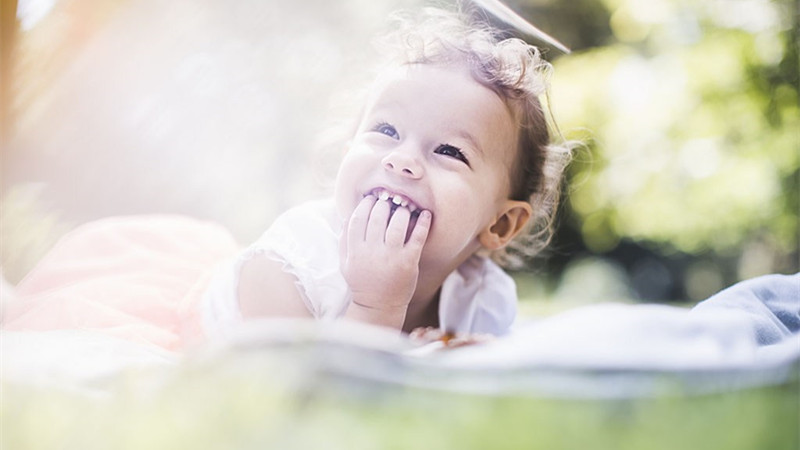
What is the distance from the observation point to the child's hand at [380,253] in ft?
2.20

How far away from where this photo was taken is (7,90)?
86 centimetres

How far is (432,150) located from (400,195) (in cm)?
6

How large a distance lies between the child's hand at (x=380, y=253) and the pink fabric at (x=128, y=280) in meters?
0.20

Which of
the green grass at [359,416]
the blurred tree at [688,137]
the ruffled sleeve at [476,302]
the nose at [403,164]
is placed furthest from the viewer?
the blurred tree at [688,137]

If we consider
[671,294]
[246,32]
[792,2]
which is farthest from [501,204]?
[671,294]

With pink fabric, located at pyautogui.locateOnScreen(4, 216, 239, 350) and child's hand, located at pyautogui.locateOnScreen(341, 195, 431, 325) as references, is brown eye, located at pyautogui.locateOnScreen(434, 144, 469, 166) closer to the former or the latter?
child's hand, located at pyautogui.locateOnScreen(341, 195, 431, 325)

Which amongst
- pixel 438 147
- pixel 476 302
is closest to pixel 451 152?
pixel 438 147

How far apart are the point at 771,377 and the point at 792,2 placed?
44.1 inches

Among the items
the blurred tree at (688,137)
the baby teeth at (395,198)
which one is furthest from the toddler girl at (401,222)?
the blurred tree at (688,137)

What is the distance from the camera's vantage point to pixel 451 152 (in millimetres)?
714

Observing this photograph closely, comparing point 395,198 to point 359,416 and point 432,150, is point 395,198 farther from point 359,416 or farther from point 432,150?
point 359,416

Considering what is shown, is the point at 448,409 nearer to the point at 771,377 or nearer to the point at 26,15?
the point at 771,377

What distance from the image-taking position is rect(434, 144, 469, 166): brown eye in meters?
0.71

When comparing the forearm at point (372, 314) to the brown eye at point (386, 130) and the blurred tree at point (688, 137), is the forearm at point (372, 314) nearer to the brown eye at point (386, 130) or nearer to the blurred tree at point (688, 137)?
the brown eye at point (386, 130)
